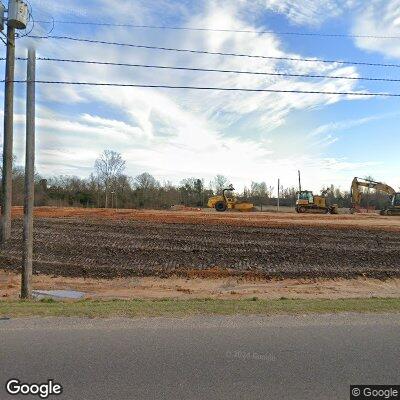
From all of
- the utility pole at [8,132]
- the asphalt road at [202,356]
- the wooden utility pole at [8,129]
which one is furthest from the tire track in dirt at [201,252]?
the asphalt road at [202,356]

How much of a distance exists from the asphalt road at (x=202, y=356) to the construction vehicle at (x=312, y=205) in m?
43.3

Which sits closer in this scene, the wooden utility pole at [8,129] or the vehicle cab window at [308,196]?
the wooden utility pole at [8,129]

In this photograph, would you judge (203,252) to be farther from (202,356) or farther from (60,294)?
(202,356)

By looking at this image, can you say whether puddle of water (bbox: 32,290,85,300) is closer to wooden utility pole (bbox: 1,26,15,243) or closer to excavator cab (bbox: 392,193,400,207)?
wooden utility pole (bbox: 1,26,15,243)

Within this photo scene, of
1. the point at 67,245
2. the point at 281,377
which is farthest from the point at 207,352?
the point at 67,245

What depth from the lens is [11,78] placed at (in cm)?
1612

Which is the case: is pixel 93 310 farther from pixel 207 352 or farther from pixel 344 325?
pixel 344 325

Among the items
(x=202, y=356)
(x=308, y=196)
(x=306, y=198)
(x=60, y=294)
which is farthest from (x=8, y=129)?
(x=308, y=196)

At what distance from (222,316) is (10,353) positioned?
134 inches

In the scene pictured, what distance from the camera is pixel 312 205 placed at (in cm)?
4853

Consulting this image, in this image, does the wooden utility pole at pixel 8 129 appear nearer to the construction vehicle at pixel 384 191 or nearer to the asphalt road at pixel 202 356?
the asphalt road at pixel 202 356

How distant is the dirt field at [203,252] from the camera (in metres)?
15.8

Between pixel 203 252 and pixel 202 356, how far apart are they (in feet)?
43.1

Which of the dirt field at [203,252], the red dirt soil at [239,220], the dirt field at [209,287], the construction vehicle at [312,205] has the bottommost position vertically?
the dirt field at [209,287]
